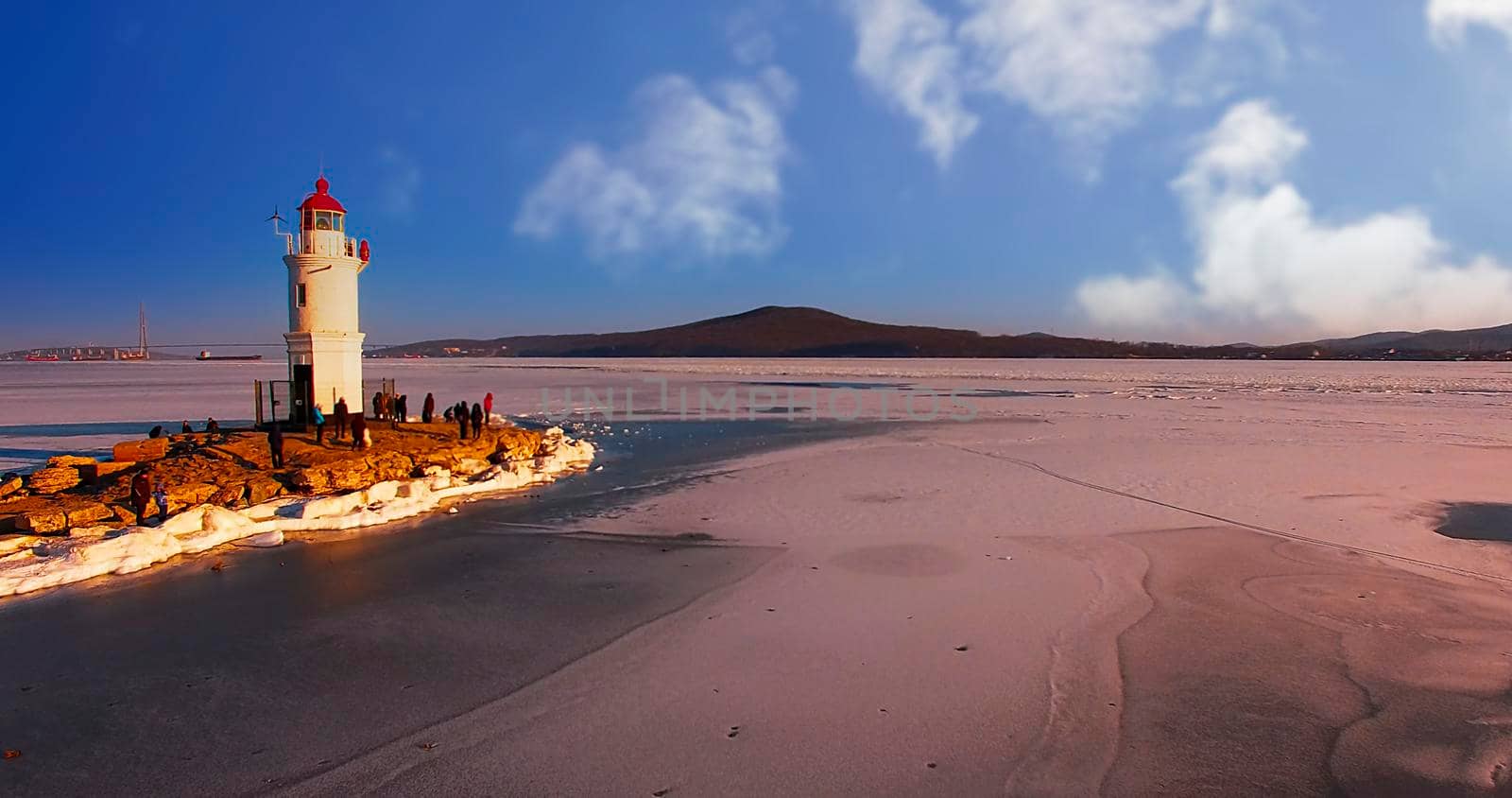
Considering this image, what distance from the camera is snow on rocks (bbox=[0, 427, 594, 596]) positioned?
6.61 meters

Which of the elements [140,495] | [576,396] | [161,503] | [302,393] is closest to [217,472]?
[161,503]

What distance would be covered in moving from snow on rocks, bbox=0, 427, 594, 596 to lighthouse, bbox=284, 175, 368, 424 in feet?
11.4

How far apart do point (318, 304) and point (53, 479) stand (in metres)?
4.68

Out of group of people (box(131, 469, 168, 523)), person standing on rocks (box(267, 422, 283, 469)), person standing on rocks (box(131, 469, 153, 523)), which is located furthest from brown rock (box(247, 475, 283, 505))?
person standing on rocks (box(131, 469, 153, 523))

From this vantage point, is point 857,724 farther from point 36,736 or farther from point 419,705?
point 36,736

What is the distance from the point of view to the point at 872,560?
7238 millimetres

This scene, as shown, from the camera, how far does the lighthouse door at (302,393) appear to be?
13.2 metres

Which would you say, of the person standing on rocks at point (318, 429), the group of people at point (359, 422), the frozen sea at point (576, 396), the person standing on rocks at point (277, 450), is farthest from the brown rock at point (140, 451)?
the frozen sea at point (576, 396)

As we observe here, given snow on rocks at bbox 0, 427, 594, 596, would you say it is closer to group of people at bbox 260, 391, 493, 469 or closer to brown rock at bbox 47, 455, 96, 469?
group of people at bbox 260, 391, 493, 469

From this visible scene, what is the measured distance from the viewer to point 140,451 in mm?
10883

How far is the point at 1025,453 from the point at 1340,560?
22.0 feet

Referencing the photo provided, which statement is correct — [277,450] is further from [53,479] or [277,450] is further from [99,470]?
[53,479]

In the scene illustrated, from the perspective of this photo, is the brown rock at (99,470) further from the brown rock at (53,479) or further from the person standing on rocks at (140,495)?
the person standing on rocks at (140,495)

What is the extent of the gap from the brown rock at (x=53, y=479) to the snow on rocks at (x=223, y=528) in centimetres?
257
